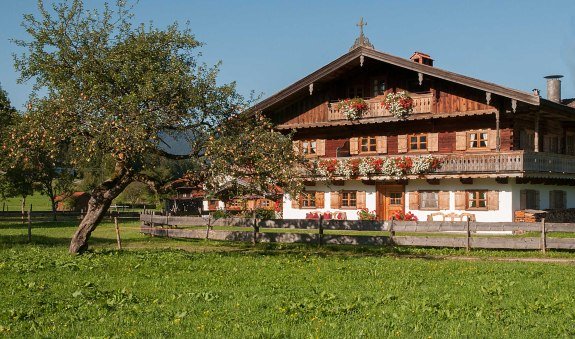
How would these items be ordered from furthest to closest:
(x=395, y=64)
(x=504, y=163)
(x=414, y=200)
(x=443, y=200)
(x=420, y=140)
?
(x=420, y=140) → (x=414, y=200) → (x=443, y=200) → (x=395, y=64) → (x=504, y=163)

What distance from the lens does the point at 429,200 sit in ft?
123

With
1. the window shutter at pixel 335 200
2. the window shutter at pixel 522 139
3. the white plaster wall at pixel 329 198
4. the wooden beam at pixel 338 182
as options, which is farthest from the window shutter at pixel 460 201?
the window shutter at pixel 335 200

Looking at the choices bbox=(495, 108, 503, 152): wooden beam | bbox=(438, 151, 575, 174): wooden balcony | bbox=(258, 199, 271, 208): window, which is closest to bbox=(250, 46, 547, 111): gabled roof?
bbox=(495, 108, 503, 152): wooden beam

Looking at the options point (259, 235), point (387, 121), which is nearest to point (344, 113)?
point (387, 121)

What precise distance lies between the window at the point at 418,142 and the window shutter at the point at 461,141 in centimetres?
208

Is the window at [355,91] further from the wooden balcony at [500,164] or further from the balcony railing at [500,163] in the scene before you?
the wooden balcony at [500,164]

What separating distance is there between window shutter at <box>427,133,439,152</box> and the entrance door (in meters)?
2.97

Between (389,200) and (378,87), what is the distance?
6.92 metres

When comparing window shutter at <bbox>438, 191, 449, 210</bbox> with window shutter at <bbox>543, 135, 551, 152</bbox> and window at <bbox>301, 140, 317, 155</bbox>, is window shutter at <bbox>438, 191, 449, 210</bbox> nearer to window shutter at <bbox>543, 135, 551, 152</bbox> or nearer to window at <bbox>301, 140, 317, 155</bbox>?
window shutter at <bbox>543, 135, 551, 152</bbox>

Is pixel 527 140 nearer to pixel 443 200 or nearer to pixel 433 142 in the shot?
pixel 433 142

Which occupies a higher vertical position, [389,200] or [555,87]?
[555,87]

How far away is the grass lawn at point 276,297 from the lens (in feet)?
30.1

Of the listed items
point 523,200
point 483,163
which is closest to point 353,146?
point 483,163

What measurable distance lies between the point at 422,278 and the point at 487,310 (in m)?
4.70
